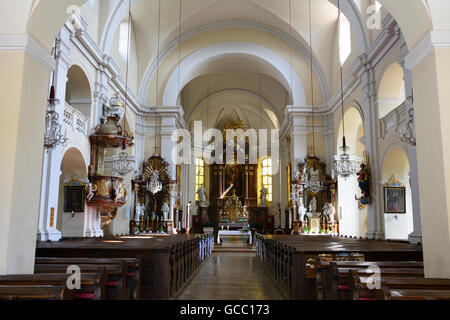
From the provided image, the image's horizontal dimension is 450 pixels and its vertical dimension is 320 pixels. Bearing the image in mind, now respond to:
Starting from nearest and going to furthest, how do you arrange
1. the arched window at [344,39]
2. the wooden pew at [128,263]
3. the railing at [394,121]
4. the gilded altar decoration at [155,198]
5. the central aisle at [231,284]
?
the wooden pew at [128,263] < the central aisle at [231,284] < the railing at [394,121] < the arched window at [344,39] < the gilded altar decoration at [155,198]

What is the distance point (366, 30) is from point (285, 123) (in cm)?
740

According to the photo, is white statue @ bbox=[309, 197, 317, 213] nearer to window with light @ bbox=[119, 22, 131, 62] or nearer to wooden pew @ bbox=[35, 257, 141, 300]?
window with light @ bbox=[119, 22, 131, 62]

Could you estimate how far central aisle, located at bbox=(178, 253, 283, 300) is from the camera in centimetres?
614

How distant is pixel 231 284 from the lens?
7234mm

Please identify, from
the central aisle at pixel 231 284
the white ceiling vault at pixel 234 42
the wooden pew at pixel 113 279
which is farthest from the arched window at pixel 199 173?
the wooden pew at pixel 113 279

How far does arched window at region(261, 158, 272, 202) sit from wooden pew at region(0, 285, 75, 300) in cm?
2072

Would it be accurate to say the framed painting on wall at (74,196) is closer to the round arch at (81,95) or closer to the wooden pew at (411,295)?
the round arch at (81,95)

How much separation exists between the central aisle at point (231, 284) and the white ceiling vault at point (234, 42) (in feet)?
24.8

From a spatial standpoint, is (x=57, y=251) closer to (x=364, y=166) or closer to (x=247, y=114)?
(x=364, y=166)

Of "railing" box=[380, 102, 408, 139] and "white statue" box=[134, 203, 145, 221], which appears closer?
"railing" box=[380, 102, 408, 139]

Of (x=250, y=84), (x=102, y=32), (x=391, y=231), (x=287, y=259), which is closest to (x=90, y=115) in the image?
(x=102, y=32)

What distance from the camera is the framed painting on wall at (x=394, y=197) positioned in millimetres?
9945

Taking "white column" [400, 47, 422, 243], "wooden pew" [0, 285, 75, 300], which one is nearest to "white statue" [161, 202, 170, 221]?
"white column" [400, 47, 422, 243]

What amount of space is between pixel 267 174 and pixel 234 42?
944 centimetres
